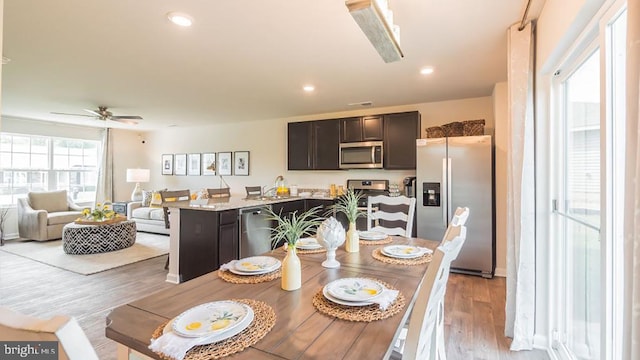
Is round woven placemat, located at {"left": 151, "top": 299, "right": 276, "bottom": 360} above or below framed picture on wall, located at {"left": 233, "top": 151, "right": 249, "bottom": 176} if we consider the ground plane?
below

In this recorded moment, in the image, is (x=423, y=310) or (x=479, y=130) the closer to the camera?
(x=423, y=310)

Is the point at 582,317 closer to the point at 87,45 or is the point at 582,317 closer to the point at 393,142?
the point at 393,142

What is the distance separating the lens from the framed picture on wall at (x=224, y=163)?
6699 millimetres

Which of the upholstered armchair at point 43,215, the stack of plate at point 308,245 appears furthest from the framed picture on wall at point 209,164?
the stack of plate at point 308,245

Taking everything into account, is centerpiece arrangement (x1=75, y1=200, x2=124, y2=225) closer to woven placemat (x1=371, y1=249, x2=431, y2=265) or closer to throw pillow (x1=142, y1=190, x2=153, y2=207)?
throw pillow (x1=142, y1=190, x2=153, y2=207)

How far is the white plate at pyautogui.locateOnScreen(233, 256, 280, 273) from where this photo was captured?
1456 mm

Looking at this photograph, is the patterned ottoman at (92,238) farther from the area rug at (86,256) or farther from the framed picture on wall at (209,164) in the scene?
the framed picture on wall at (209,164)

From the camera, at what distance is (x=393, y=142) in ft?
15.5

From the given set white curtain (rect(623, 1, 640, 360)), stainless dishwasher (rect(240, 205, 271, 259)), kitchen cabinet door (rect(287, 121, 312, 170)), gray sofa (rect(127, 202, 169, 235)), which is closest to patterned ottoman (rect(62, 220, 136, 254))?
gray sofa (rect(127, 202, 169, 235))

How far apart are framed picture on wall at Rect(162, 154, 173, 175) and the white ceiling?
277cm

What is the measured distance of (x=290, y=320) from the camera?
102 centimetres

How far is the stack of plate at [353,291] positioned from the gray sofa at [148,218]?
572cm

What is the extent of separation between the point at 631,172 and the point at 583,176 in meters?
1.17

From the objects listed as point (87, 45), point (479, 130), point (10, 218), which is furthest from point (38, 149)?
point (479, 130)
